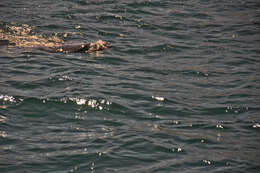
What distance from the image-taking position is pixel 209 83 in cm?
942

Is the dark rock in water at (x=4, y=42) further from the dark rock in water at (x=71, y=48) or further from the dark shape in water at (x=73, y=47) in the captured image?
the dark rock in water at (x=71, y=48)

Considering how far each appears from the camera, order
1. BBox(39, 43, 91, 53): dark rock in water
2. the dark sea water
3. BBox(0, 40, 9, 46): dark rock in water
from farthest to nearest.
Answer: BBox(0, 40, 9, 46): dark rock in water < BBox(39, 43, 91, 53): dark rock in water < the dark sea water

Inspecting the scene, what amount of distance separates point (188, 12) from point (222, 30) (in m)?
2.05

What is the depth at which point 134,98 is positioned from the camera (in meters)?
8.45

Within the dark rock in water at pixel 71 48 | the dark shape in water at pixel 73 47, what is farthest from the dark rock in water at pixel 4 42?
the dark rock in water at pixel 71 48

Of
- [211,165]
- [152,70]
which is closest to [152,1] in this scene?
[152,70]

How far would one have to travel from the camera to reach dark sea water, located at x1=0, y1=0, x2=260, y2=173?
6.32 m

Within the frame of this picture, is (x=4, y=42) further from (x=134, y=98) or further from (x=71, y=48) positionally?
(x=134, y=98)

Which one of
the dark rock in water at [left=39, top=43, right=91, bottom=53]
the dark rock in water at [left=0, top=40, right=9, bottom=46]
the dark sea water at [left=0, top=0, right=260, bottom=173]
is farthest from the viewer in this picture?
the dark rock in water at [left=0, top=40, right=9, bottom=46]

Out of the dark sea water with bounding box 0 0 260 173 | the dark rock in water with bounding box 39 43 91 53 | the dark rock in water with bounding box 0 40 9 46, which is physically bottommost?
the dark sea water with bounding box 0 0 260 173

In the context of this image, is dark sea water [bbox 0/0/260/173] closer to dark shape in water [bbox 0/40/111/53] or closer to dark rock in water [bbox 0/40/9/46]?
dark shape in water [bbox 0/40/111/53]

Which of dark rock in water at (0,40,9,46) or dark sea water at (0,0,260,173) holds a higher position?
dark rock in water at (0,40,9,46)

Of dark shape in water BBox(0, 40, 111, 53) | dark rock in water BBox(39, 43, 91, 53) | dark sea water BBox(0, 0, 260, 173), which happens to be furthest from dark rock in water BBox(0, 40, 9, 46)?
dark rock in water BBox(39, 43, 91, 53)

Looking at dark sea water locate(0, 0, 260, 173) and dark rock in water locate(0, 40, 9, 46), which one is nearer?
dark sea water locate(0, 0, 260, 173)
